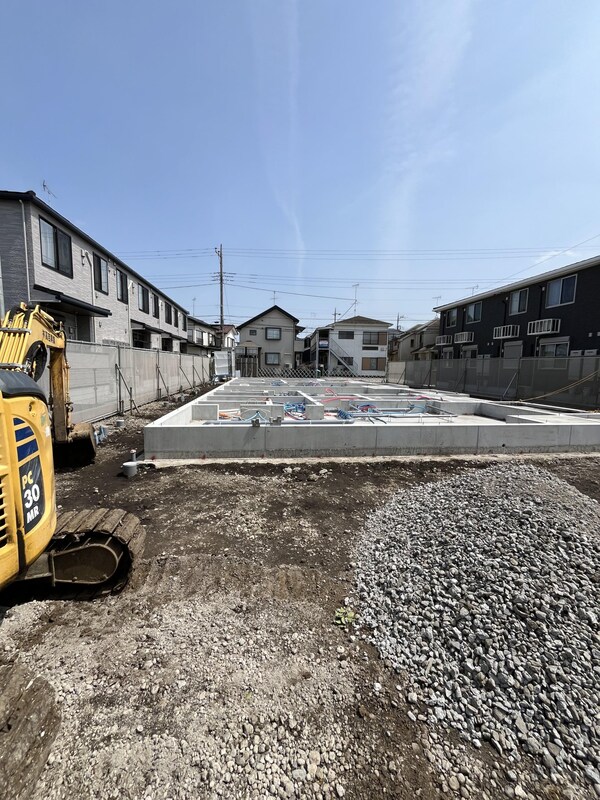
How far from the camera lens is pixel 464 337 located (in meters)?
29.2

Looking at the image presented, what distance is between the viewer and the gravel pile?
2074 mm

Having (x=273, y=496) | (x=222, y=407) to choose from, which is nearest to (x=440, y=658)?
(x=273, y=496)

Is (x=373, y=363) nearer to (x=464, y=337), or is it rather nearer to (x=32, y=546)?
(x=464, y=337)

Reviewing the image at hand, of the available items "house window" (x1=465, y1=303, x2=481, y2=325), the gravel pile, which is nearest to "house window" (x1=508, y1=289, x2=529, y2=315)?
"house window" (x1=465, y1=303, x2=481, y2=325)

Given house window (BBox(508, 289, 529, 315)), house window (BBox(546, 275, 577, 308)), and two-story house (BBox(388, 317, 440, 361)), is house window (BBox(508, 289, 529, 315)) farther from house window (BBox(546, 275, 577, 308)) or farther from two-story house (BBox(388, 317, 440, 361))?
two-story house (BBox(388, 317, 440, 361))

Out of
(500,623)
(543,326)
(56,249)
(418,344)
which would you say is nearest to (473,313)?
(543,326)

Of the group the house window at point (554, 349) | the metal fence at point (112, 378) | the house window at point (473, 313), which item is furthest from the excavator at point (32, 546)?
the house window at point (473, 313)

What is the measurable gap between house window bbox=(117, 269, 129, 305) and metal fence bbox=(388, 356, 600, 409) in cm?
2026

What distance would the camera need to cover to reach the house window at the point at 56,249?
1350 cm

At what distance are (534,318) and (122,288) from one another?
25283 millimetres

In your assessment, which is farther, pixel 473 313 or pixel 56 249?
pixel 473 313

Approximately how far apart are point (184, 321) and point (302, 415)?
90.8 feet

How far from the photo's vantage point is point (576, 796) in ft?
5.96

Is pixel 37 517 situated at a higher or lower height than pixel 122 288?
lower
